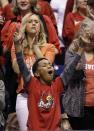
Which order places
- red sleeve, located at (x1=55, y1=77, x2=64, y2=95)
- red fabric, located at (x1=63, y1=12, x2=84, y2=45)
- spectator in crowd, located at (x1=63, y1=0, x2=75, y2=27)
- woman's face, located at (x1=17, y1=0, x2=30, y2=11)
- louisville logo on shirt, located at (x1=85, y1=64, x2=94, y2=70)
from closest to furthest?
red sleeve, located at (x1=55, y1=77, x2=64, y2=95) < louisville logo on shirt, located at (x1=85, y1=64, x2=94, y2=70) < woman's face, located at (x1=17, y1=0, x2=30, y2=11) < red fabric, located at (x1=63, y1=12, x2=84, y2=45) < spectator in crowd, located at (x1=63, y1=0, x2=75, y2=27)

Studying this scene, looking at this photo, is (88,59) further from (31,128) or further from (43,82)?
(31,128)

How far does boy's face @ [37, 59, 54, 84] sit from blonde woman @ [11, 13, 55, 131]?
35 centimetres

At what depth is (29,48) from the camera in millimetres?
7590

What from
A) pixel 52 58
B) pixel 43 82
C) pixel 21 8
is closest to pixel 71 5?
pixel 21 8

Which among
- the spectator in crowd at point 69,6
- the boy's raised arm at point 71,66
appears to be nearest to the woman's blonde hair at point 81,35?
the boy's raised arm at point 71,66

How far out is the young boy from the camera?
688cm

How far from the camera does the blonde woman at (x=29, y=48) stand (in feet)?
24.0

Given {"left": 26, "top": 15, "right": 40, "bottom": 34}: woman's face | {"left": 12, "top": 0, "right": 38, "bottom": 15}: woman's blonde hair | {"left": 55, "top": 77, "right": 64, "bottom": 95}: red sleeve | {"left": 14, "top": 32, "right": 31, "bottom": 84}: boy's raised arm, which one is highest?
{"left": 12, "top": 0, "right": 38, "bottom": 15}: woman's blonde hair

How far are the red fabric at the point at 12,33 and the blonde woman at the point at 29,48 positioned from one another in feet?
0.96

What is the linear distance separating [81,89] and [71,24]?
1760 millimetres

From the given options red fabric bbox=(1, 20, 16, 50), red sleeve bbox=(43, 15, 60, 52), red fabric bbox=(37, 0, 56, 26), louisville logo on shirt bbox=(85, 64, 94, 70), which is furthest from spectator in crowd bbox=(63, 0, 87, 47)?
louisville logo on shirt bbox=(85, 64, 94, 70)

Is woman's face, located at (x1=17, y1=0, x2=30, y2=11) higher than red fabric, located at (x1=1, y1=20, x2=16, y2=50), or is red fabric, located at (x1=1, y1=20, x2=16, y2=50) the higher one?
woman's face, located at (x1=17, y1=0, x2=30, y2=11)

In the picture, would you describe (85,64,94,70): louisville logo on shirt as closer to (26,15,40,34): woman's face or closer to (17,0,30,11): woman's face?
(26,15,40,34): woman's face

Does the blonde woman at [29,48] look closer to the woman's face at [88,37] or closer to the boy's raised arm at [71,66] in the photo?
the boy's raised arm at [71,66]
